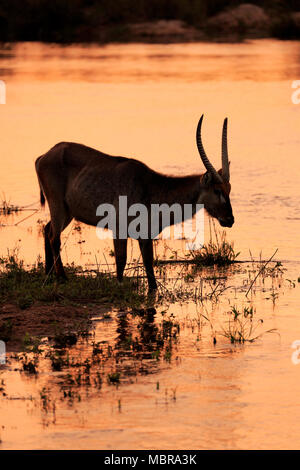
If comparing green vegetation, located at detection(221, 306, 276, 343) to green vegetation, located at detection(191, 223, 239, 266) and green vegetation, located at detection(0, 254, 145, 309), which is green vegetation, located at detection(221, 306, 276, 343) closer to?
green vegetation, located at detection(0, 254, 145, 309)

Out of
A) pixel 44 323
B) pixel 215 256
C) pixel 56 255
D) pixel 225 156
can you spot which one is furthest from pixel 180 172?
pixel 44 323

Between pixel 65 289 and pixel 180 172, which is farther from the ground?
pixel 180 172

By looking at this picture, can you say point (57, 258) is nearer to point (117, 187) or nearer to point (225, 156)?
point (117, 187)

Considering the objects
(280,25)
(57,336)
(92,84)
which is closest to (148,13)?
(280,25)

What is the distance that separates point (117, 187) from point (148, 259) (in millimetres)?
759

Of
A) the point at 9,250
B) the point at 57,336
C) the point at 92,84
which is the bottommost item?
the point at 57,336

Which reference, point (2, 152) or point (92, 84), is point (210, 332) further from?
point (92, 84)

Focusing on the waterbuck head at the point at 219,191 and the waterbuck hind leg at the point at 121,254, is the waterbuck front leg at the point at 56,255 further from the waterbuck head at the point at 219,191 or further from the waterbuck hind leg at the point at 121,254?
the waterbuck head at the point at 219,191

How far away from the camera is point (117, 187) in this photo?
1114cm

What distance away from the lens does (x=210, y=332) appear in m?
9.90

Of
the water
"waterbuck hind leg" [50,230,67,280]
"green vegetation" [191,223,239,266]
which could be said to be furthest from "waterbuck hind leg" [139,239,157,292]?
"green vegetation" [191,223,239,266]

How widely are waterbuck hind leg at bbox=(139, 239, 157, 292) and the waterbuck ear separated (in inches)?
30.8

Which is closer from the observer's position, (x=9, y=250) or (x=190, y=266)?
(x=190, y=266)
